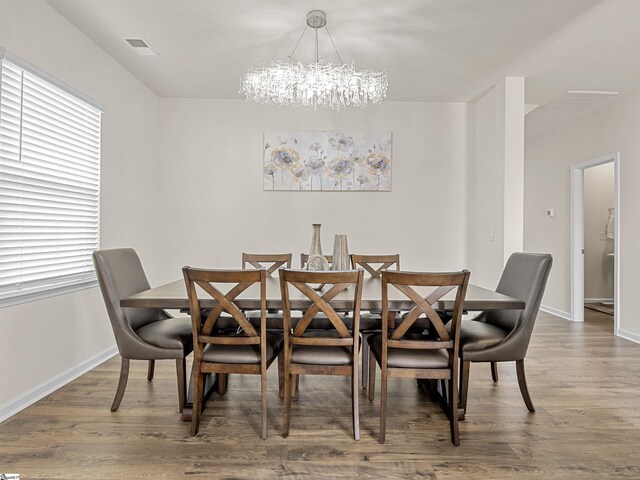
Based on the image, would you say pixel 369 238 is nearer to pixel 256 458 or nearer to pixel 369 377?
pixel 369 377

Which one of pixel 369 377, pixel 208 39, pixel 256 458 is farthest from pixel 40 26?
pixel 369 377

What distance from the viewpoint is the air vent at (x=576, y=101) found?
426 centimetres

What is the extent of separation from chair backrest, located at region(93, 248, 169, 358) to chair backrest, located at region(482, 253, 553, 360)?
6.99 feet

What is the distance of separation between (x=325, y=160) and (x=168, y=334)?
2.82m

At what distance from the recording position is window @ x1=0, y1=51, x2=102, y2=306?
240cm

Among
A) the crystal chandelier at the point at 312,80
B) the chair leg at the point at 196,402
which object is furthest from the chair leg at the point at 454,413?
the crystal chandelier at the point at 312,80

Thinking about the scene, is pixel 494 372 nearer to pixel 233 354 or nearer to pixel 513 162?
pixel 233 354

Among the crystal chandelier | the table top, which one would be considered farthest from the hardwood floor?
the crystal chandelier

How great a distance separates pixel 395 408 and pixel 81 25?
3.51 m

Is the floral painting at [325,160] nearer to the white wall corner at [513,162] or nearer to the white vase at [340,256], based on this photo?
the white wall corner at [513,162]

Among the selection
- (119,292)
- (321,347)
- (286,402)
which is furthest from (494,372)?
(119,292)

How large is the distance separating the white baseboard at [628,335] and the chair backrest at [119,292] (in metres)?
4.70

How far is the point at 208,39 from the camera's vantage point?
317 centimetres

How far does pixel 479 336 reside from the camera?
92.3 inches
